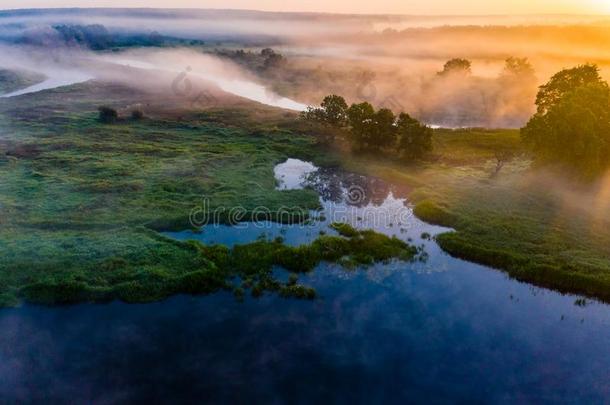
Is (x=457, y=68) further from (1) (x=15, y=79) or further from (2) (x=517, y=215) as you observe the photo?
(1) (x=15, y=79)

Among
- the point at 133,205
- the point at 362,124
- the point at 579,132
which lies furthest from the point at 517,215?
the point at 133,205

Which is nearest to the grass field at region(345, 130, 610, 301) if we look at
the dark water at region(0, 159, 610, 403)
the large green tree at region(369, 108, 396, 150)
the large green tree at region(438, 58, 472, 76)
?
the dark water at region(0, 159, 610, 403)

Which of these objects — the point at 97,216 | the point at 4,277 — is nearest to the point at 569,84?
the point at 97,216

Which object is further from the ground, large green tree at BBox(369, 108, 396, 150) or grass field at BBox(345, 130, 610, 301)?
large green tree at BBox(369, 108, 396, 150)

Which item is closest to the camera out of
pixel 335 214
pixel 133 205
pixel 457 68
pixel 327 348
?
pixel 327 348

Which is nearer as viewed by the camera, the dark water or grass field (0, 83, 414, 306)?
the dark water

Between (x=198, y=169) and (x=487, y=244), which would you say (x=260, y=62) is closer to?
(x=198, y=169)

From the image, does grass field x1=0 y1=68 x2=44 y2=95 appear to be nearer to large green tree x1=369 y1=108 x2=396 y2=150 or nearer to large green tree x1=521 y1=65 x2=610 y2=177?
large green tree x1=369 y1=108 x2=396 y2=150
